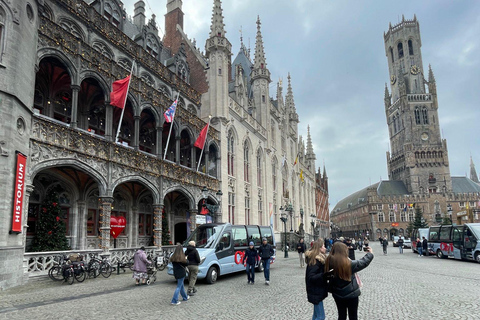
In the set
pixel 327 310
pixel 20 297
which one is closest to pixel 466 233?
pixel 327 310

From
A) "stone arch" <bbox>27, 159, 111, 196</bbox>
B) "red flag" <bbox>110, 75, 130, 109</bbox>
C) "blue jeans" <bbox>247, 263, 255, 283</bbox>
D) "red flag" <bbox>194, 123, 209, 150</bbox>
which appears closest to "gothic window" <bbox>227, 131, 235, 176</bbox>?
"red flag" <bbox>194, 123, 209, 150</bbox>

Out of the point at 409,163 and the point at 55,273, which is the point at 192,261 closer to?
the point at 55,273

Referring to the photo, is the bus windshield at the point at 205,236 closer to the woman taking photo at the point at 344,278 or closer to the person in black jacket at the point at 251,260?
the person in black jacket at the point at 251,260

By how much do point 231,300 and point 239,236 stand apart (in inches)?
227

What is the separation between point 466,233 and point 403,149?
89167 mm

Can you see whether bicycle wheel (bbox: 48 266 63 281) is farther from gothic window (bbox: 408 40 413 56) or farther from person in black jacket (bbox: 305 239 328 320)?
gothic window (bbox: 408 40 413 56)

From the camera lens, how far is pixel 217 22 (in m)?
32.1

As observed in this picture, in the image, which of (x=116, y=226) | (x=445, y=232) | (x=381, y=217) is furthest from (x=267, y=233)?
(x=381, y=217)

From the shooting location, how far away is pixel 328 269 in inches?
187

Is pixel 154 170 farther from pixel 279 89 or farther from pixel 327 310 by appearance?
pixel 279 89

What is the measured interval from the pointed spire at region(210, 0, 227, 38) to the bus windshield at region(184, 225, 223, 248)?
22631mm

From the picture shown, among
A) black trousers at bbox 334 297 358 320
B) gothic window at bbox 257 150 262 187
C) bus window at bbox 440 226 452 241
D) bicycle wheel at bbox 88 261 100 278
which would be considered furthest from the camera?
gothic window at bbox 257 150 262 187

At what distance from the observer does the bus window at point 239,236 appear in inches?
591

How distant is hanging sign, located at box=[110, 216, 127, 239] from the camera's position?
2067 cm
